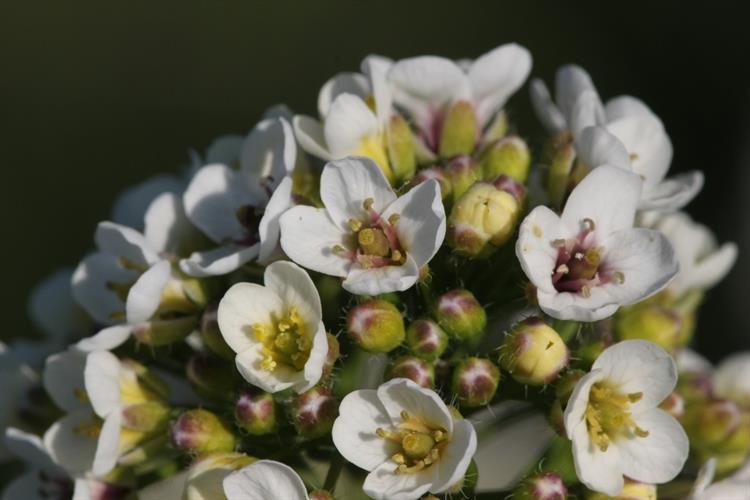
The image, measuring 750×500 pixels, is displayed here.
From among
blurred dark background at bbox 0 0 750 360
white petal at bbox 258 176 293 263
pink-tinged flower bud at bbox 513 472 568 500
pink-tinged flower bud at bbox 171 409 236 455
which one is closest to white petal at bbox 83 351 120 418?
pink-tinged flower bud at bbox 171 409 236 455

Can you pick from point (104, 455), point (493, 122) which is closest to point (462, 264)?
point (493, 122)

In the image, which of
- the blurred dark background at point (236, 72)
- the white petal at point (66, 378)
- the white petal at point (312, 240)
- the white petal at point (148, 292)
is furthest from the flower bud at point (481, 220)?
the blurred dark background at point (236, 72)

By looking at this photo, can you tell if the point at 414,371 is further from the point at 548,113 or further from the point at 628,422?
the point at 548,113

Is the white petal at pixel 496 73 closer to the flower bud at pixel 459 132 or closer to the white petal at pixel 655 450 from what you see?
the flower bud at pixel 459 132

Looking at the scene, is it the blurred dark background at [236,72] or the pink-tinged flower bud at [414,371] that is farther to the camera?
the blurred dark background at [236,72]

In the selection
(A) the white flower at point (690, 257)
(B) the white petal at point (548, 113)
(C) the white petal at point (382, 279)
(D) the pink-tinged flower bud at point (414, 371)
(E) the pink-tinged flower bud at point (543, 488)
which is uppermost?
(C) the white petal at point (382, 279)

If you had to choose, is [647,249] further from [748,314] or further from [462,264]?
[748,314]
